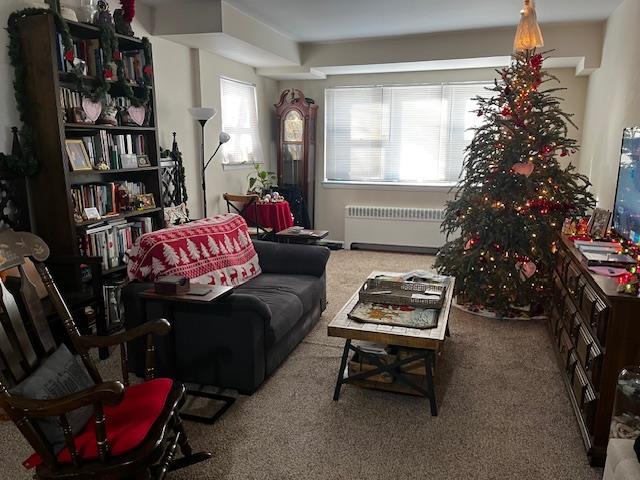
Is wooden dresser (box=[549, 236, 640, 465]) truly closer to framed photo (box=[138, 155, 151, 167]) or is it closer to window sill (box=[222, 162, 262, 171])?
framed photo (box=[138, 155, 151, 167])

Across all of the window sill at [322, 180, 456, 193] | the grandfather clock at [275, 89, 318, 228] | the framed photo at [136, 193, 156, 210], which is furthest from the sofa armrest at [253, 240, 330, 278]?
the window sill at [322, 180, 456, 193]

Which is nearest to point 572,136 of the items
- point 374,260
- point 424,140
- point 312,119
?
point 424,140

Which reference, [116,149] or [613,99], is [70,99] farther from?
[613,99]

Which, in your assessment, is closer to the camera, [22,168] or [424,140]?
[22,168]

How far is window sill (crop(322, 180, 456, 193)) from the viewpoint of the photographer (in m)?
6.00

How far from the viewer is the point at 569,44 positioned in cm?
470

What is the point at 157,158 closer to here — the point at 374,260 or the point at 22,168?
the point at 22,168

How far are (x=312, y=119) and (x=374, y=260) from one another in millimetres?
2000

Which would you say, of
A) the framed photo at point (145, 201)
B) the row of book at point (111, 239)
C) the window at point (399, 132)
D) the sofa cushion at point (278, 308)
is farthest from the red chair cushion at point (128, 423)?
the window at point (399, 132)

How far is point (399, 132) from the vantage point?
242 inches

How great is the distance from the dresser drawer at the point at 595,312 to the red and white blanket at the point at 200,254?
2134mm

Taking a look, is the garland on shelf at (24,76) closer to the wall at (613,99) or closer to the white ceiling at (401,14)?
the white ceiling at (401,14)

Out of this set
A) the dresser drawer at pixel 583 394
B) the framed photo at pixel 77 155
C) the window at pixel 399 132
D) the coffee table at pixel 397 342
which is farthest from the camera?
the window at pixel 399 132

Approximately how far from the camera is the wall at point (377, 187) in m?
5.36
